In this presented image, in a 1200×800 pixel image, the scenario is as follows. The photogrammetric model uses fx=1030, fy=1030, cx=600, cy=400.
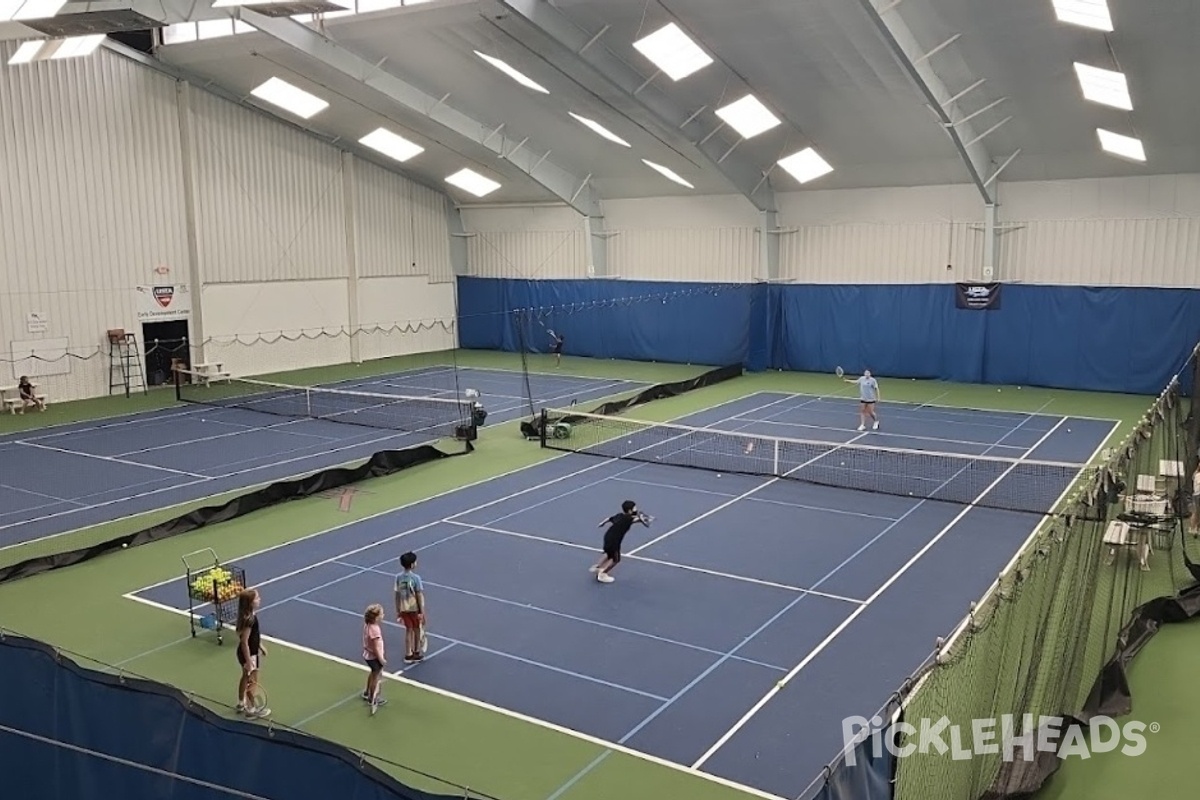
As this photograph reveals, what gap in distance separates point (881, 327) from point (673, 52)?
543 inches

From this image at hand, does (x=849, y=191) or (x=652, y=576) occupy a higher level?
(x=849, y=191)

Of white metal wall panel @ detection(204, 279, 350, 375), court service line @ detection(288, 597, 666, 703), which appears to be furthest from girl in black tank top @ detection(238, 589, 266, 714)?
white metal wall panel @ detection(204, 279, 350, 375)

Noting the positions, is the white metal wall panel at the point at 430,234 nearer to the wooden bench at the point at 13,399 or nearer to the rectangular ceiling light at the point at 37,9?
the wooden bench at the point at 13,399

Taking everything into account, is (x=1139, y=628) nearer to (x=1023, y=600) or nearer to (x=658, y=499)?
(x=1023, y=600)

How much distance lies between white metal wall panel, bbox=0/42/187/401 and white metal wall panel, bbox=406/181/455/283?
34.7 ft

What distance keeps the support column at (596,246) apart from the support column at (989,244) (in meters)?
14.3

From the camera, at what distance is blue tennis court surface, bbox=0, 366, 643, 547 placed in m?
18.5

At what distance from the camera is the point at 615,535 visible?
14.0 m

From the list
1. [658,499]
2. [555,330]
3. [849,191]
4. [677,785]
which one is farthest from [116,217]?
[677,785]

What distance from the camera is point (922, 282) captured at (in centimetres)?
3347

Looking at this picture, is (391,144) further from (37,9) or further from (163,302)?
(37,9)

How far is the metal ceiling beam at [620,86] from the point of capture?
76.6ft

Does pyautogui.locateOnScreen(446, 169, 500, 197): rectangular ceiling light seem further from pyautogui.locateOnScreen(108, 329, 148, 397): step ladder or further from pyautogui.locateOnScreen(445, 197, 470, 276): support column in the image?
pyautogui.locateOnScreen(108, 329, 148, 397): step ladder

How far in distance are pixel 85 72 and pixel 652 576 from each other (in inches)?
973
